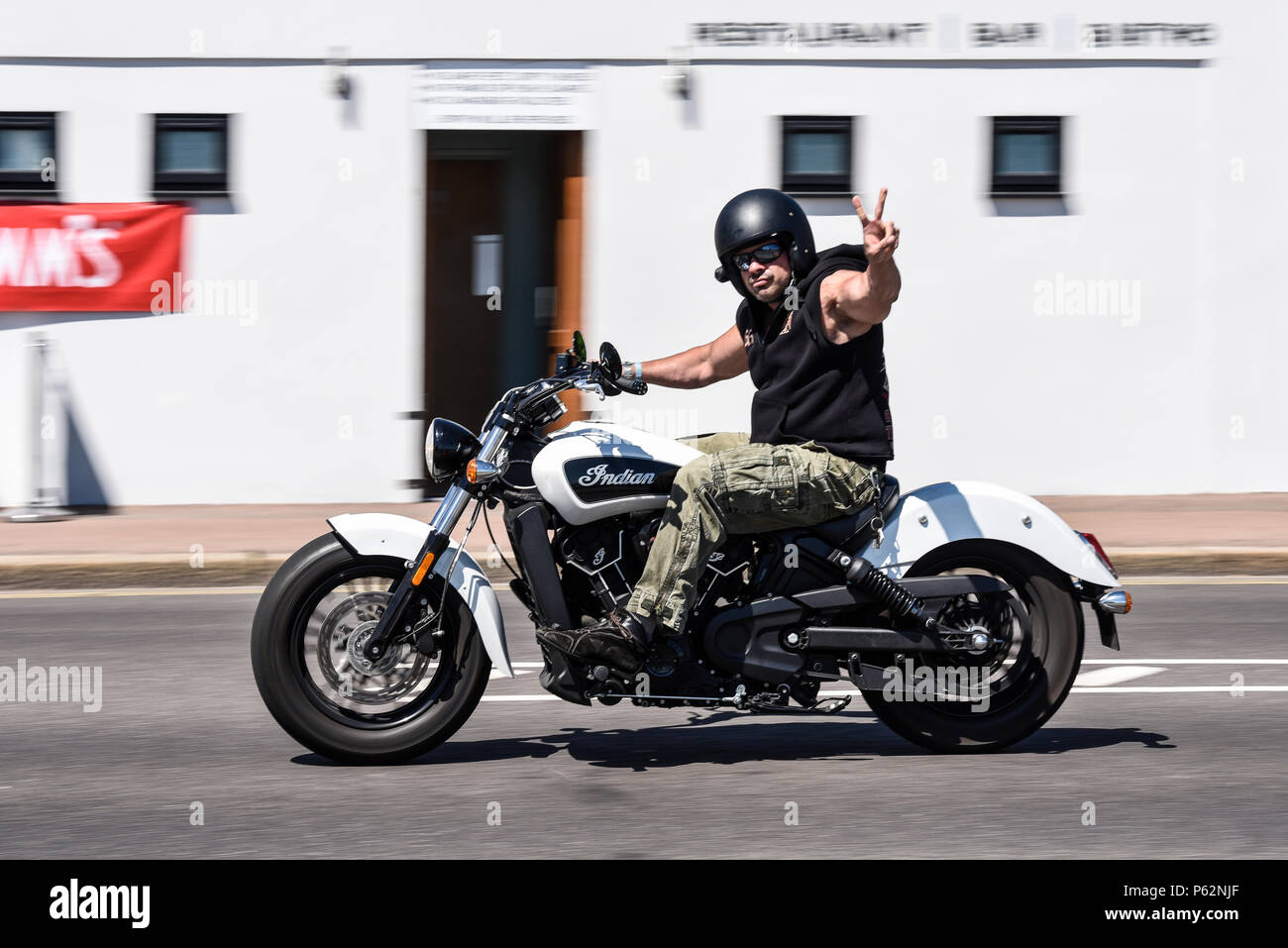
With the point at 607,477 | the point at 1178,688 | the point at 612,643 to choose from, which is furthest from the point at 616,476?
the point at 1178,688

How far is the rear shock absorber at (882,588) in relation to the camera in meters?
5.63

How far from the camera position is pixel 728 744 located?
6.11m

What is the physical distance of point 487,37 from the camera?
1312 centimetres

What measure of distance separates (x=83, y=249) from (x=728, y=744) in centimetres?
871

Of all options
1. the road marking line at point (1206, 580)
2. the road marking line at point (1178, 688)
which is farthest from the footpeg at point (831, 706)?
the road marking line at point (1206, 580)

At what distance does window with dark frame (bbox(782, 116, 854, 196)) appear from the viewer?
1343 cm

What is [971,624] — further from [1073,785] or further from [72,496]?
[72,496]

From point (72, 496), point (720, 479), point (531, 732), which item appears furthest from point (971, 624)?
point (72, 496)

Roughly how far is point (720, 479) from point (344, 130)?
856 cm

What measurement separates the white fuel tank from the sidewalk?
12.0 ft

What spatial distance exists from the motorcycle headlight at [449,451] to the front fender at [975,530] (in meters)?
1.35

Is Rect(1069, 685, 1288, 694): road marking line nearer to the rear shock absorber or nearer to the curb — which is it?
the rear shock absorber

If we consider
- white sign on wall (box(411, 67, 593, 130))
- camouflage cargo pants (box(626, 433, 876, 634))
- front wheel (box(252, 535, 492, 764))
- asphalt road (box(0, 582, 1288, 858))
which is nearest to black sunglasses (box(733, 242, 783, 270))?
camouflage cargo pants (box(626, 433, 876, 634))

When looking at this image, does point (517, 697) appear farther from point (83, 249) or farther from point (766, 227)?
A: point (83, 249)
